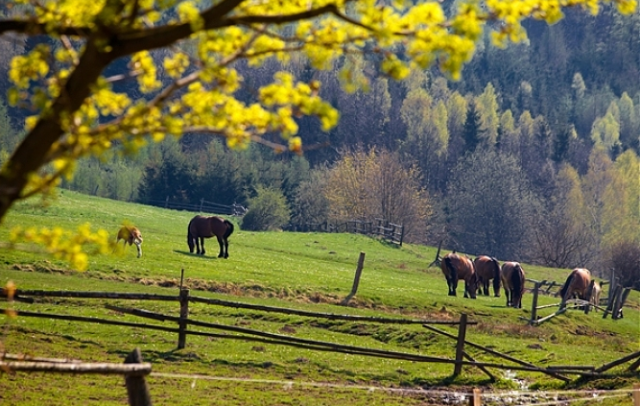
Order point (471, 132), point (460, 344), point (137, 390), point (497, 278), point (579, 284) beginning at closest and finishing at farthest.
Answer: point (137, 390) < point (460, 344) < point (579, 284) < point (497, 278) < point (471, 132)

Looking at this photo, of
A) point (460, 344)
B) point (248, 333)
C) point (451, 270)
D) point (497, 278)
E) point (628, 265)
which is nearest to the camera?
point (248, 333)

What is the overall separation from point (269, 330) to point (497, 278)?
2101cm

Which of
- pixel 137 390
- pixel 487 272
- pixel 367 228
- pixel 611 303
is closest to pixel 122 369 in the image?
pixel 137 390

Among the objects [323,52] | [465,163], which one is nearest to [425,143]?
[465,163]

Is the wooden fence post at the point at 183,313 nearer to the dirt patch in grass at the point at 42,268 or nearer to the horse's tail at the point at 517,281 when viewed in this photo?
the dirt patch in grass at the point at 42,268

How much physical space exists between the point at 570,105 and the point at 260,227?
9622 centimetres

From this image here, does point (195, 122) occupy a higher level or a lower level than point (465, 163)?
lower

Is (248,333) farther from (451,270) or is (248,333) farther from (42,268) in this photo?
(451,270)

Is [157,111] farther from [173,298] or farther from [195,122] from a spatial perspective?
[173,298]

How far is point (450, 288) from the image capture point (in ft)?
133

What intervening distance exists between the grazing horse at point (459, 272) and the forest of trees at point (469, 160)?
495 inches

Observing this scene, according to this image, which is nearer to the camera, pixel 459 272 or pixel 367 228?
pixel 459 272

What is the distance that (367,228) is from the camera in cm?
7262

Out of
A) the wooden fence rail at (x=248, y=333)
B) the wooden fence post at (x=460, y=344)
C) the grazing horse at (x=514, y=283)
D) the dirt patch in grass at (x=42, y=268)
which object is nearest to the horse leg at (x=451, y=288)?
the grazing horse at (x=514, y=283)
